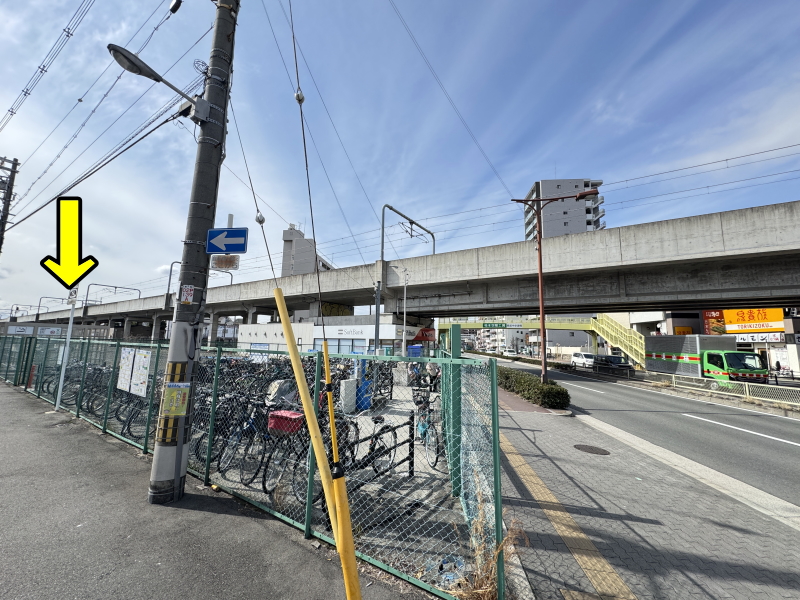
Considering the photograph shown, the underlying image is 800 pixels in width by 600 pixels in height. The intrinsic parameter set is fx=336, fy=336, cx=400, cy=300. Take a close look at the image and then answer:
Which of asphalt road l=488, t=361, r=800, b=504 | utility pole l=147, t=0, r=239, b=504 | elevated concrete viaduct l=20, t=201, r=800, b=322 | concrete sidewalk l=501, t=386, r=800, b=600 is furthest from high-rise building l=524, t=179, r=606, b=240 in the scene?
utility pole l=147, t=0, r=239, b=504

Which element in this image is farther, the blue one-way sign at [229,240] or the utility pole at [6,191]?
the utility pole at [6,191]

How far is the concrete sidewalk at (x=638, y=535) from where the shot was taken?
302cm

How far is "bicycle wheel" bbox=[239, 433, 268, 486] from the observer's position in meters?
4.78

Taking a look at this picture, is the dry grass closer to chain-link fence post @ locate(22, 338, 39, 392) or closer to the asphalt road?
the asphalt road

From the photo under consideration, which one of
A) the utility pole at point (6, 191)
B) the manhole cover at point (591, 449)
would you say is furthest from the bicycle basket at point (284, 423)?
the utility pole at point (6, 191)

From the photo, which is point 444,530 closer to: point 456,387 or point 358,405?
point 456,387

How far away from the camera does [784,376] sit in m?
24.2

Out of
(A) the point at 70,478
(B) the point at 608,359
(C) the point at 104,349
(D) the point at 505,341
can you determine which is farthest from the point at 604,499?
(D) the point at 505,341

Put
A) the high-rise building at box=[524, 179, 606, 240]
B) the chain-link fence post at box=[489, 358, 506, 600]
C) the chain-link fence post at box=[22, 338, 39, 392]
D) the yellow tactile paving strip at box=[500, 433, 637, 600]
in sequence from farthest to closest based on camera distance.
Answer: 1. the high-rise building at box=[524, 179, 606, 240]
2. the chain-link fence post at box=[22, 338, 39, 392]
3. the yellow tactile paving strip at box=[500, 433, 637, 600]
4. the chain-link fence post at box=[489, 358, 506, 600]

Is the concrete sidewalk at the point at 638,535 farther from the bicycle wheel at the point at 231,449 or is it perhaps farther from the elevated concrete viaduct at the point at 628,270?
the elevated concrete viaduct at the point at 628,270

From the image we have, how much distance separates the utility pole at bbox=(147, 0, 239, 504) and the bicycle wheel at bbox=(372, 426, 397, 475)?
8.33 feet

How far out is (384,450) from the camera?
4.60 m

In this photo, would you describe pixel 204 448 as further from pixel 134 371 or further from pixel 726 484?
pixel 726 484

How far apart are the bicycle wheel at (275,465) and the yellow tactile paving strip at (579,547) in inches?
133
